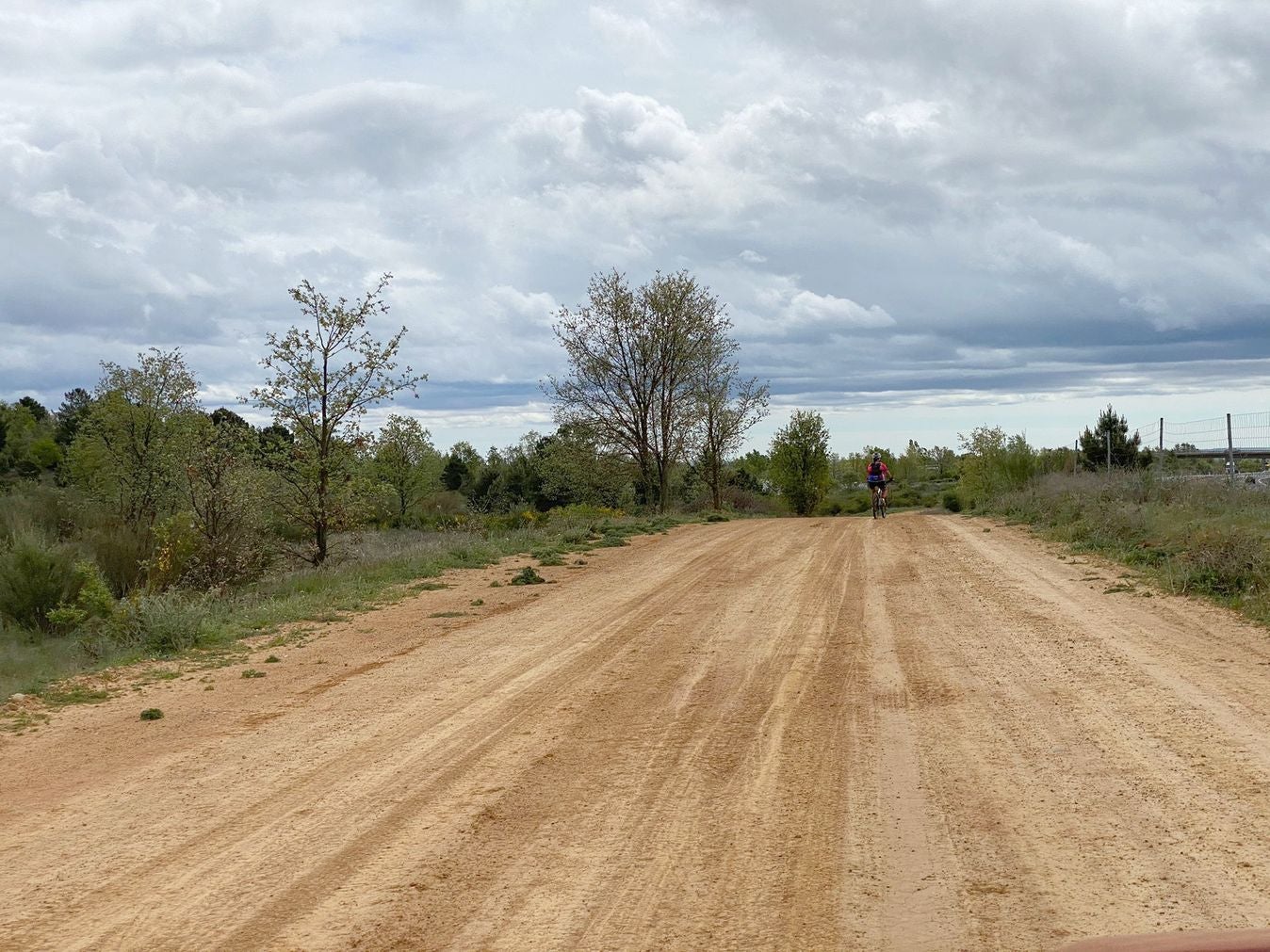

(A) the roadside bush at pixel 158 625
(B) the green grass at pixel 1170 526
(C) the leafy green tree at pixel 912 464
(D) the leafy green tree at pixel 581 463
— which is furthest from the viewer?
(C) the leafy green tree at pixel 912 464

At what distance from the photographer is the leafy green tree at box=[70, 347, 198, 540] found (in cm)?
3328

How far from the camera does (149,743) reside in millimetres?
7891

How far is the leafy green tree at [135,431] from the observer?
1310 inches

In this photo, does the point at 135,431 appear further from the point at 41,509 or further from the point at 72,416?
the point at 72,416

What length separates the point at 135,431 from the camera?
3403cm

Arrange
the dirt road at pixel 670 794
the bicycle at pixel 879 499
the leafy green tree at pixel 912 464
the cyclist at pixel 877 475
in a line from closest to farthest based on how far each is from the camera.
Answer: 1. the dirt road at pixel 670 794
2. the bicycle at pixel 879 499
3. the cyclist at pixel 877 475
4. the leafy green tree at pixel 912 464

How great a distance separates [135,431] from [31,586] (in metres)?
17.7

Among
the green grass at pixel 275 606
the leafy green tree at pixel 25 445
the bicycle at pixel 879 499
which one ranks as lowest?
the green grass at pixel 275 606

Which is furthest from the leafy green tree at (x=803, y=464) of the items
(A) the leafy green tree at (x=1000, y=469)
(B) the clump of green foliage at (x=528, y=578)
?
(B) the clump of green foliage at (x=528, y=578)

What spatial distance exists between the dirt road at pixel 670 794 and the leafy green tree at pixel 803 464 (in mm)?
48726

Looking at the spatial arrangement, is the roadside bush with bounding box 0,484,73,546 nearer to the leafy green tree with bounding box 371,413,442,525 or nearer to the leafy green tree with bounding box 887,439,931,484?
the leafy green tree with bounding box 371,413,442,525

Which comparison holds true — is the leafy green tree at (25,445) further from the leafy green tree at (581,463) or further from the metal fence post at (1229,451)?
the metal fence post at (1229,451)

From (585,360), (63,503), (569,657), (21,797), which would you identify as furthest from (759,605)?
(585,360)

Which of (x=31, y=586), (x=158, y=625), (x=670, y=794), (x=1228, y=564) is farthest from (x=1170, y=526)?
(x=31, y=586)
